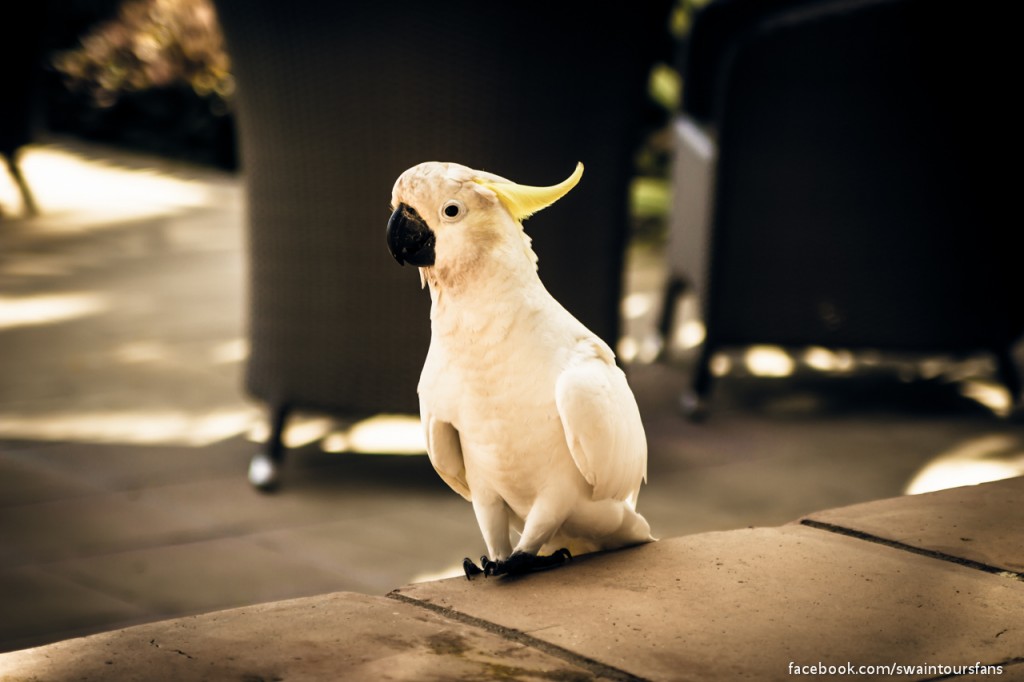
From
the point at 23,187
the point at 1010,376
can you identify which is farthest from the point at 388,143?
the point at 23,187

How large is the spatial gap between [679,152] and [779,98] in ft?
2.36

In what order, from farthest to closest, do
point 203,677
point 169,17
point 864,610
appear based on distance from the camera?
point 169,17 < point 864,610 < point 203,677

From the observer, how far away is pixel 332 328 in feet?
9.25

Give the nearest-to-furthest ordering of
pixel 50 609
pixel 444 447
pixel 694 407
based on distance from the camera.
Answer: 1. pixel 444 447
2. pixel 50 609
3. pixel 694 407

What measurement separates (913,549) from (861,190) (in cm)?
198

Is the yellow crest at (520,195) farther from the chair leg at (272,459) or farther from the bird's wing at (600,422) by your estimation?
the chair leg at (272,459)

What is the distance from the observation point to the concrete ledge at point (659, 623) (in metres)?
1.14

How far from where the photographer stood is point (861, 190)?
326cm

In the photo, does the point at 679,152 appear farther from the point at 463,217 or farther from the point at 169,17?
the point at 169,17

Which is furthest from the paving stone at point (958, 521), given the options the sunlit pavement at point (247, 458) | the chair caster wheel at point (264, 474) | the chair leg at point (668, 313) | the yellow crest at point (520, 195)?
the chair leg at point (668, 313)

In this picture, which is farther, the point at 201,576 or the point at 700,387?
the point at 700,387

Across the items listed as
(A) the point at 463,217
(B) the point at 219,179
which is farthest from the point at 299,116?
(B) the point at 219,179

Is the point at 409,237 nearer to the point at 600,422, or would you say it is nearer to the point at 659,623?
the point at 600,422

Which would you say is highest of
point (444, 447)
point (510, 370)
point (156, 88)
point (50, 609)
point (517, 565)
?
point (156, 88)
